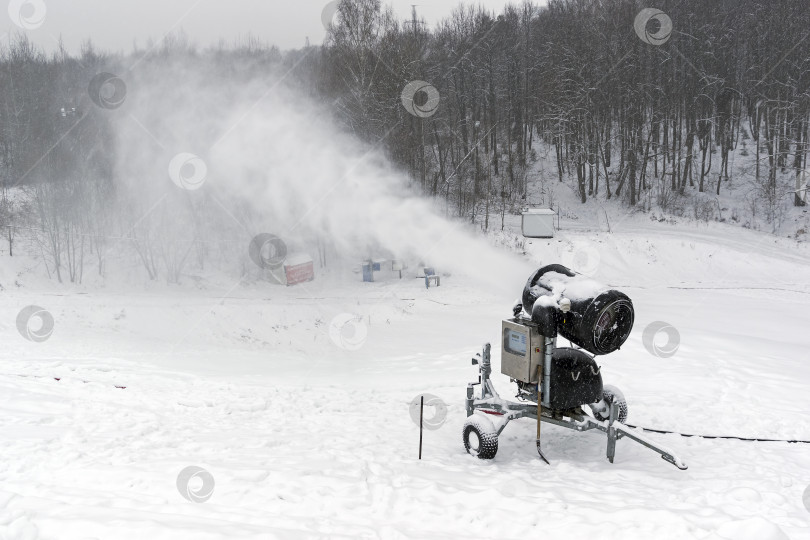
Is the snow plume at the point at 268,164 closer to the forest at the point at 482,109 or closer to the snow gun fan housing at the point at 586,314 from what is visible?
the forest at the point at 482,109

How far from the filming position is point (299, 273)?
27.1 m

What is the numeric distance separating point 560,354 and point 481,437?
5.25ft

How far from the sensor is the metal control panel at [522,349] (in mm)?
7945

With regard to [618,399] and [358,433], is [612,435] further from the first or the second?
[358,433]

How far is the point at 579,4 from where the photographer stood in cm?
5103

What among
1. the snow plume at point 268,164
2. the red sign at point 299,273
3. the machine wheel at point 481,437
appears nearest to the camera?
the machine wheel at point 481,437

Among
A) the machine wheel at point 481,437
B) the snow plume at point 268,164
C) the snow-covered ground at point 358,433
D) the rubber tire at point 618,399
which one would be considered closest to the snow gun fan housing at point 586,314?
the rubber tire at point 618,399

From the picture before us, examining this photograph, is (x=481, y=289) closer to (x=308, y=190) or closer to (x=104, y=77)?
(x=308, y=190)

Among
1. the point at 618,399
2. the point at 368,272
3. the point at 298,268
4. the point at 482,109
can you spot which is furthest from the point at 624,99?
the point at 618,399

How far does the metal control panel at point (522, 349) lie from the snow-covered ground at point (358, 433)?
116cm

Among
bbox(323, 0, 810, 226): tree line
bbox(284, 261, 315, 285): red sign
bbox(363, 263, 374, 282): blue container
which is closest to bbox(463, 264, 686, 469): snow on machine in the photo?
bbox(363, 263, 374, 282): blue container

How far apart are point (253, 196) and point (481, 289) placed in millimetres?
11221

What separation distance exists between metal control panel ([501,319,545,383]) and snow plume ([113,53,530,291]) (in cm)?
874

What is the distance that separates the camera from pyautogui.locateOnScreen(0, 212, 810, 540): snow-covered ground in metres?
5.73
